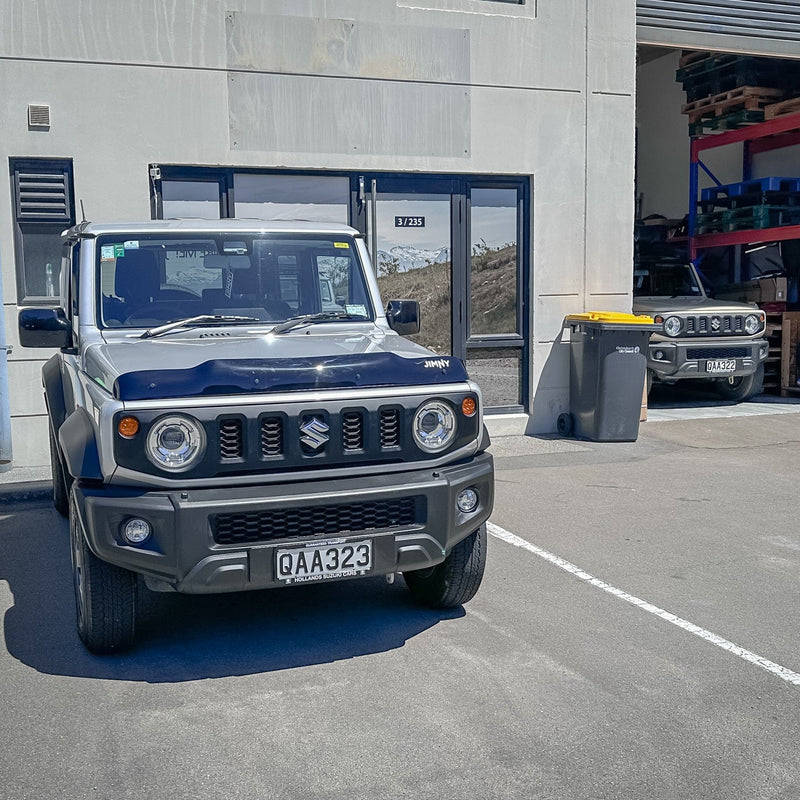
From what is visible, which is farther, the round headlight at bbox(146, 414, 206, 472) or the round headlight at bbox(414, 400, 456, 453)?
the round headlight at bbox(414, 400, 456, 453)

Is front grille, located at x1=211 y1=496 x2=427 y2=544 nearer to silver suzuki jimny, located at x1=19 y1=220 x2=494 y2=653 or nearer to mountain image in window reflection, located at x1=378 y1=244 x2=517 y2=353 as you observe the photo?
silver suzuki jimny, located at x1=19 y1=220 x2=494 y2=653

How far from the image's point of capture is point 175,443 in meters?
3.79

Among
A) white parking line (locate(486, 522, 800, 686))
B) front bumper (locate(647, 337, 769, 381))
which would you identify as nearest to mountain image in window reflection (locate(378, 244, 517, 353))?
front bumper (locate(647, 337, 769, 381))

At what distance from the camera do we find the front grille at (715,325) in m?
11.3

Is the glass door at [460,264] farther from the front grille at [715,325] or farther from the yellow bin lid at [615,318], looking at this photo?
the front grille at [715,325]

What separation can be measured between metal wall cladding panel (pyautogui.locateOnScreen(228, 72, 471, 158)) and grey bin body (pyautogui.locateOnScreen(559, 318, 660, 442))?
2260 mm

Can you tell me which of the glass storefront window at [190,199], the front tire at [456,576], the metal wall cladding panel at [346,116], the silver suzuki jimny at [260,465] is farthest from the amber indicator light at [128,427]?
the metal wall cladding panel at [346,116]

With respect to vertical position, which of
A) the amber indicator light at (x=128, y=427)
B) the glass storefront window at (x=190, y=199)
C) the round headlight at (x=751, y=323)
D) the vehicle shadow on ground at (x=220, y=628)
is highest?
the glass storefront window at (x=190, y=199)

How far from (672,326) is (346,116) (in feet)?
15.3

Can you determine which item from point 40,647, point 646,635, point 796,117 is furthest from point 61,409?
point 796,117

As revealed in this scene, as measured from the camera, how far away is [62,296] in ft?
19.1

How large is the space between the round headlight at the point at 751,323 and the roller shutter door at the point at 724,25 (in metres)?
3.07

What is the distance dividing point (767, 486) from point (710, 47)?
5608 millimetres

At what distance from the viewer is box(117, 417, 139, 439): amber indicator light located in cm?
370
